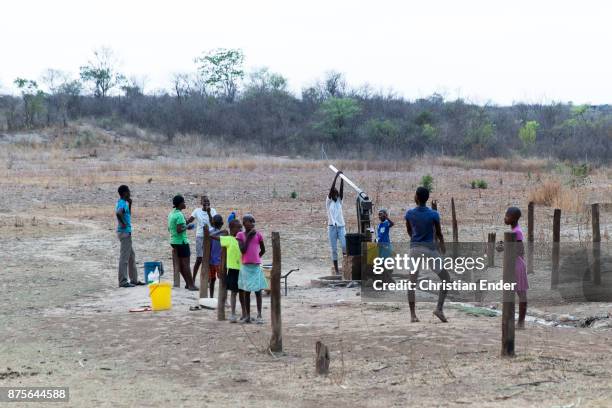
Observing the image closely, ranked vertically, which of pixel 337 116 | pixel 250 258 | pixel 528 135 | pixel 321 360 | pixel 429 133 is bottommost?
pixel 321 360

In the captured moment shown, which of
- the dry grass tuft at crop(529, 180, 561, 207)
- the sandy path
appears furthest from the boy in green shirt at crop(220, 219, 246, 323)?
the dry grass tuft at crop(529, 180, 561, 207)

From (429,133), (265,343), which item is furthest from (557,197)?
(429,133)

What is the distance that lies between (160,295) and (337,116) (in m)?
42.3

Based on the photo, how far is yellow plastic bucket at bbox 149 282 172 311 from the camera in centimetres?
1152

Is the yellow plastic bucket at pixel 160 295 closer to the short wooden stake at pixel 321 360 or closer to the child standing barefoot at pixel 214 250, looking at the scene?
the child standing barefoot at pixel 214 250

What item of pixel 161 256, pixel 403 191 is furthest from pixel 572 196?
pixel 161 256

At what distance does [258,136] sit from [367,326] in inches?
1611

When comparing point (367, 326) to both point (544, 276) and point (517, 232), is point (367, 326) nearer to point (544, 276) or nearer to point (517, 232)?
point (517, 232)

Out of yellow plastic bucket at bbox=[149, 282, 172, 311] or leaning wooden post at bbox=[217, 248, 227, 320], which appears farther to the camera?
yellow plastic bucket at bbox=[149, 282, 172, 311]

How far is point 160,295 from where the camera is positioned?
11562 millimetres

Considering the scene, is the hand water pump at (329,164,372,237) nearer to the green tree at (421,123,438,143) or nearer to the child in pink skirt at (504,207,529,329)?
the child in pink skirt at (504,207,529,329)

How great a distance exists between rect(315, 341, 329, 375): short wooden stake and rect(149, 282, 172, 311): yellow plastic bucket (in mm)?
3923

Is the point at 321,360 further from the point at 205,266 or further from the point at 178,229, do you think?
the point at 178,229

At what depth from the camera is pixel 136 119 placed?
50.0 metres
